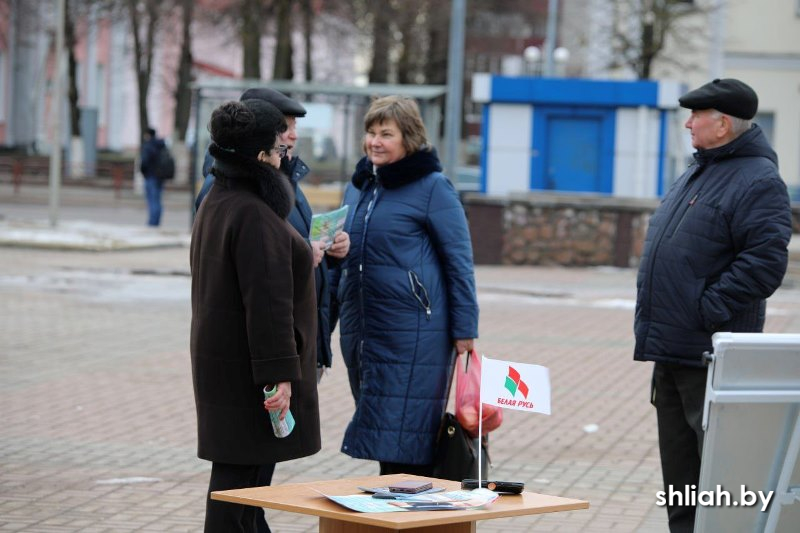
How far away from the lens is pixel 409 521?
12.7 feet

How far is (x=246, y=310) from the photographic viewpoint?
4570 mm

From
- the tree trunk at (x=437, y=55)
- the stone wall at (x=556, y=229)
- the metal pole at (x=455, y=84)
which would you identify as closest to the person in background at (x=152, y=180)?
the metal pole at (x=455, y=84)

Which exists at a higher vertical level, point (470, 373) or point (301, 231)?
point (301, 231)

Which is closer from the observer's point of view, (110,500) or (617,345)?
(110,500)

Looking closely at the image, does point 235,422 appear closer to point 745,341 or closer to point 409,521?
point 409,521

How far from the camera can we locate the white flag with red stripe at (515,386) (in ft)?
15.3

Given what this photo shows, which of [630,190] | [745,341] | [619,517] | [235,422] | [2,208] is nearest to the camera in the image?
[745,341]

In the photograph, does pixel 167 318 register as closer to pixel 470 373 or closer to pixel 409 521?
Result: pixel 470 373

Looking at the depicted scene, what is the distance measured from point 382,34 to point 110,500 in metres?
38.9

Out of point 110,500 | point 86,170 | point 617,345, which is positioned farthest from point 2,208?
point 110,500

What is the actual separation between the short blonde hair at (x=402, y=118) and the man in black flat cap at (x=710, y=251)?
0.99 m

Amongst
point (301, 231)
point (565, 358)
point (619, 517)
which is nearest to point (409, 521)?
point (301, 231)

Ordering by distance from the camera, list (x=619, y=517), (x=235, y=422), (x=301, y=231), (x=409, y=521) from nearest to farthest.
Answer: (x=409, y=521) < (x=235, y=422) < (x=301, y=231) < (x=619, y=517)

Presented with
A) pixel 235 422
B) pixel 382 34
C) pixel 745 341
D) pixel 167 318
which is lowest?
pixel 167 318
